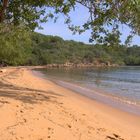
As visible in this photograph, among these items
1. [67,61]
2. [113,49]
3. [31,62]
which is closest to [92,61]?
[67,61]

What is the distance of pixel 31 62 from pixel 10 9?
12718 cm

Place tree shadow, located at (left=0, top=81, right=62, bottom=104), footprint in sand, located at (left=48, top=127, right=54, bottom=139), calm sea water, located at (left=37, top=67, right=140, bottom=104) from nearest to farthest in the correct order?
footprint in sand, located at (left=48, top=127, right=54, bottom=139)
tree shadow, located at (left=0, top=81, right=62, bottom=104)
calm sea water, located at (left=37, top=67, right=140, bottom=104)

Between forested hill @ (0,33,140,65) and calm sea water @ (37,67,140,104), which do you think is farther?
forested hill @ (0,33,140,65)

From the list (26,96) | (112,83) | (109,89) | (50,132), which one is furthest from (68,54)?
(50,132)

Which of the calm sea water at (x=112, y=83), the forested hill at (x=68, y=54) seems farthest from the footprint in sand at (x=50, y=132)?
the forested hill at (x=68, y=54)

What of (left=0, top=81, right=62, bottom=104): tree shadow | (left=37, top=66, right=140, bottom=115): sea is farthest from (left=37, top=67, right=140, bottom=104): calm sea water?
(left=0, top=81, right=62, bottom=104): tree shadow

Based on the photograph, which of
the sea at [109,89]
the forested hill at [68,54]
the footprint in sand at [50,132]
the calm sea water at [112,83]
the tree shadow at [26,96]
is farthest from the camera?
the forested hill at [68,54]

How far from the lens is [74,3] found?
15828mm

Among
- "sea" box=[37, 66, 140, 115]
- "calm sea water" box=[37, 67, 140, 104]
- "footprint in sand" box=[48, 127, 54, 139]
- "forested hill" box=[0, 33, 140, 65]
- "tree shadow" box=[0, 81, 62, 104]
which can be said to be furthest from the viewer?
"forested hill" box=[0, 33, 140, 65]

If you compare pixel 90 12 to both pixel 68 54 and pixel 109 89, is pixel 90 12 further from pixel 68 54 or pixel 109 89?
pixel 68 54

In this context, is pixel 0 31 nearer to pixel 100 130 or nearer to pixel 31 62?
pixel 100 130

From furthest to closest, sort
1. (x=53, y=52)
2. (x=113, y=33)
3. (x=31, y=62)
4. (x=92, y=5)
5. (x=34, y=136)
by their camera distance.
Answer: (x=53, y=52), (x=31, y=62), (x=113, y=33), (x=92, y=5), (x=34, y=136)

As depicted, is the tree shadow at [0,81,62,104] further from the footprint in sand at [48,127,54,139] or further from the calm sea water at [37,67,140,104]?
the calm sea water at [37,67,140,104]

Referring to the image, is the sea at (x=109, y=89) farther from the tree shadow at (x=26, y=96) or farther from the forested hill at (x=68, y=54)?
the forested hill at (x=68, y=54)
